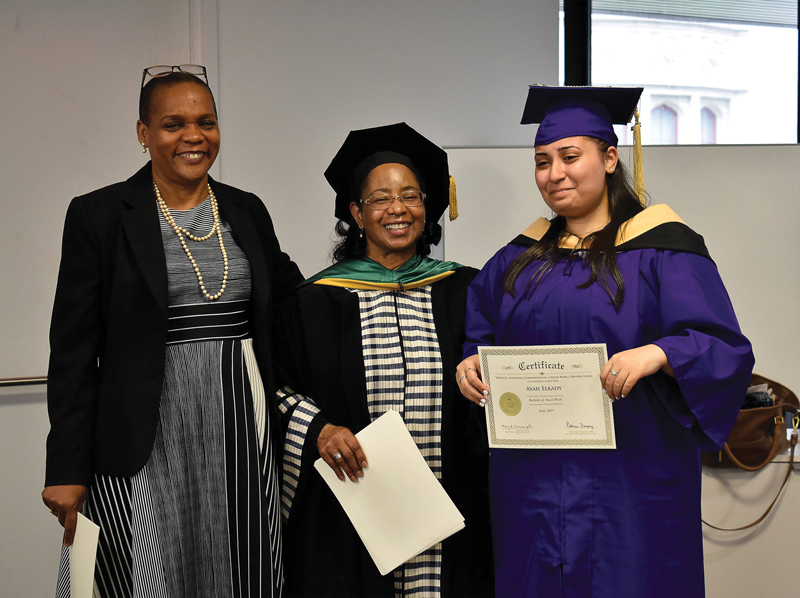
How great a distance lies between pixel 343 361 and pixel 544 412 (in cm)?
70

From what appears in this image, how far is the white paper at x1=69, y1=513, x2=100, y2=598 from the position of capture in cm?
164

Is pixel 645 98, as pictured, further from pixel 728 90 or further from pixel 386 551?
pixel 386 551

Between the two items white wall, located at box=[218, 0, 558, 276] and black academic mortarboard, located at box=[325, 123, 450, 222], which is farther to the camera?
white wall, located at box=[218, 0, 558, 276]

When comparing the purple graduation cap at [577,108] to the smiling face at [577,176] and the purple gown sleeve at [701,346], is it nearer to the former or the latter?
the smiling face at [577,176]

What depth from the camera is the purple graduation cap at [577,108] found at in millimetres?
1813

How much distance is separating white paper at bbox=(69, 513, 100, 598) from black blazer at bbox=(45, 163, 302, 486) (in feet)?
0.49

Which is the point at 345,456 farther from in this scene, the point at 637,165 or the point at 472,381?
the point at 637,165

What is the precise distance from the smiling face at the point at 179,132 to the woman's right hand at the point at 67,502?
35.2 inches

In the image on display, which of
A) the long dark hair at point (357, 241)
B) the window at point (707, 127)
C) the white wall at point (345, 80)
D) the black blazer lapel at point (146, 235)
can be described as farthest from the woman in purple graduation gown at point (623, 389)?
the window at point (707, 127)

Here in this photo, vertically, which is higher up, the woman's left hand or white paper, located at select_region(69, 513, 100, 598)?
the woman's left hand

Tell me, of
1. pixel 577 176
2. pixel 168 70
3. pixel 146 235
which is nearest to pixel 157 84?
pixel 168 70

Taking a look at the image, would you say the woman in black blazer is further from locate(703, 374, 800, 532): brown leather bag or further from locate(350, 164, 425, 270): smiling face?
locate(703, 374, 800, 532): brown leather bag

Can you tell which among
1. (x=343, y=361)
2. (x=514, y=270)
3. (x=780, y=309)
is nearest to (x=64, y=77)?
(x=343, y=361)

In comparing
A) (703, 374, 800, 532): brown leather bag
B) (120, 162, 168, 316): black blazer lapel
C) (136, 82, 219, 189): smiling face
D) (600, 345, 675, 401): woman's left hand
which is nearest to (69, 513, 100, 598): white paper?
(120, 162, 168, 316): black blazer lapel
